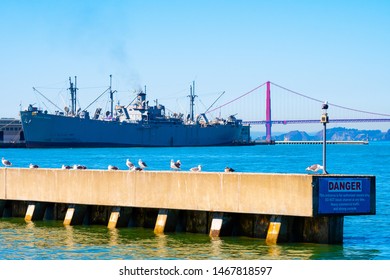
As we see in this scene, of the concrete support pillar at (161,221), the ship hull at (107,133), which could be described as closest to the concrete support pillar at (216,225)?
the concrete support pillar at (161,221)

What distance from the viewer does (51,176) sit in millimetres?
24578

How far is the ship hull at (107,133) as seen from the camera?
161250mm

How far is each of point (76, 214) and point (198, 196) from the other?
13.9ft

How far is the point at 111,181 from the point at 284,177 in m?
4.99

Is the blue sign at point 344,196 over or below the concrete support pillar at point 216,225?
over

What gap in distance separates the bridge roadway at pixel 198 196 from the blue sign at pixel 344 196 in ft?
0.22

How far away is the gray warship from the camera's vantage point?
162 m

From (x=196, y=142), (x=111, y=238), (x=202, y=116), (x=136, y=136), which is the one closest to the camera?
(x=111, y=238)

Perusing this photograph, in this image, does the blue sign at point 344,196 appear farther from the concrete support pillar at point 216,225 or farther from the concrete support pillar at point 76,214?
the concrete support pillar at point 76,214

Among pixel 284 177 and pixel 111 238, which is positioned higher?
pixel 284 177

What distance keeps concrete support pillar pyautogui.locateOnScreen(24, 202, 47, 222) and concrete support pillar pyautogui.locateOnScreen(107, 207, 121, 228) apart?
8.54 ft

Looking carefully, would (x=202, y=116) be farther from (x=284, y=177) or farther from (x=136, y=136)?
(x=284, y=177)

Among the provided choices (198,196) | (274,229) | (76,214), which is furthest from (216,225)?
(76,214)
